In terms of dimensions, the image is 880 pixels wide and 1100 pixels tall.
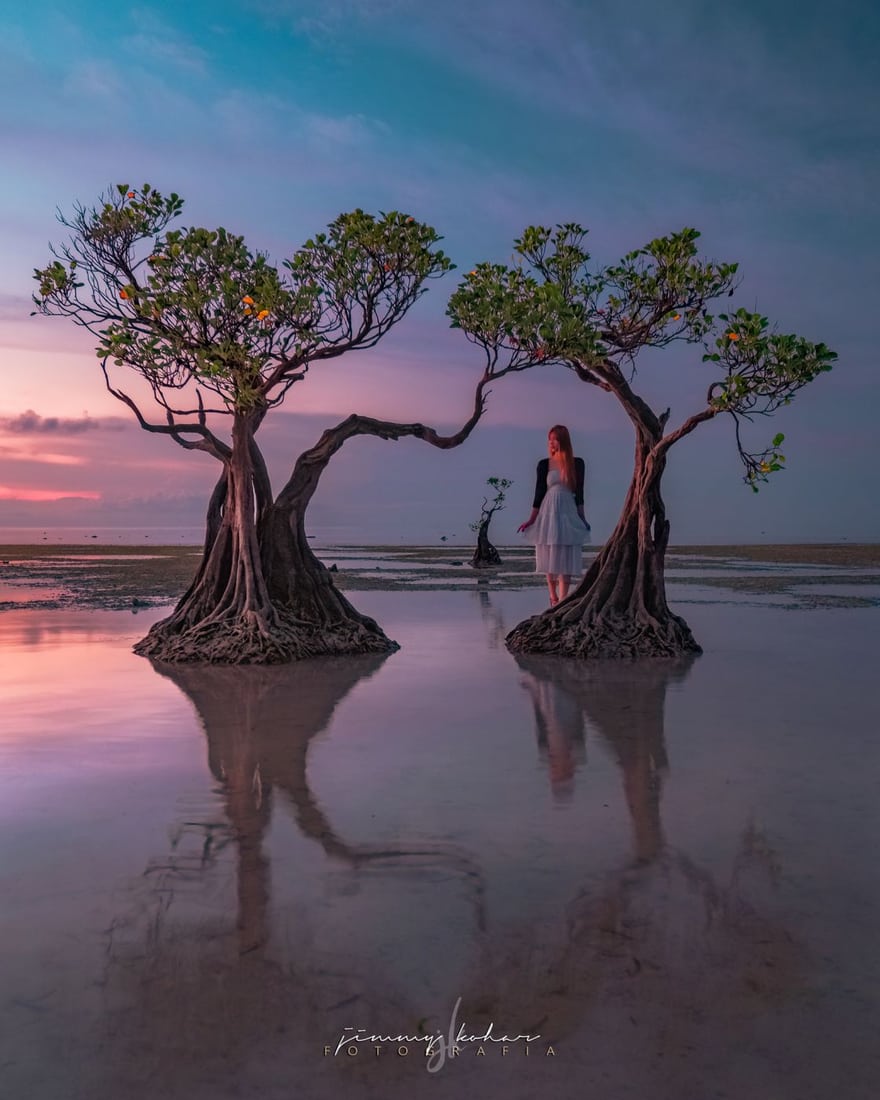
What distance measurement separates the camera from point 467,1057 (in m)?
3.38

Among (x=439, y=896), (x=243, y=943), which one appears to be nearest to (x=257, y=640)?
(x=439, y=896)

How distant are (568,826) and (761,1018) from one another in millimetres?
2489

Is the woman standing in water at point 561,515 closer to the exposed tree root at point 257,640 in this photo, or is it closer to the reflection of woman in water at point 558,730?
the exposed tree root at point 257,640

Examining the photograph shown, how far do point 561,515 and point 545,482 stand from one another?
0.75 meters

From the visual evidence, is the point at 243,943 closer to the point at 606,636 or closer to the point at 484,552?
the point at 606,636

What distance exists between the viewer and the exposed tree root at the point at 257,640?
1391cm

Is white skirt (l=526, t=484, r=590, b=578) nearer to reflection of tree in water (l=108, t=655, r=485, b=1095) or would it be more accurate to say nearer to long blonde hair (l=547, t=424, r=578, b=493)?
long blonde hair (l=547, t=424, r=578, b=493)

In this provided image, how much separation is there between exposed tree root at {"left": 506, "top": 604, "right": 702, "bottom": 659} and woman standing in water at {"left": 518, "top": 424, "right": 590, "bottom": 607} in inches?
37.2

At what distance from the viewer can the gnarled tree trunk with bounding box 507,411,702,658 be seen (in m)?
14.5

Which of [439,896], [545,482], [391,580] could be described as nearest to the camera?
[439,896]

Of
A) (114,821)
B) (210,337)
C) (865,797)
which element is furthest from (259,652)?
(865,797)

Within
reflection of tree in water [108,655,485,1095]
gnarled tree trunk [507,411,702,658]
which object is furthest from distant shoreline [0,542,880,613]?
reflection of tree in water [108,655,485,1095]

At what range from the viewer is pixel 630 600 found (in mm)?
14969

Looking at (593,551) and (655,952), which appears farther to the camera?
(593,551)
